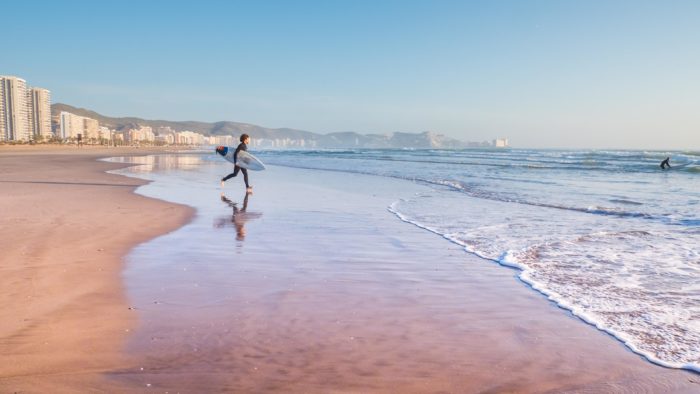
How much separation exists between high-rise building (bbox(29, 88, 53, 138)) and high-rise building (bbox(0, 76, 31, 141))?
11.7 m

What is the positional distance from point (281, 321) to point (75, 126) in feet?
678

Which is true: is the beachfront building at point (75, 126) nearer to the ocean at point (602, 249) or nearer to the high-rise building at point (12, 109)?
the high-rise building at point (12, 109)

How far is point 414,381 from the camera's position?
122 inches

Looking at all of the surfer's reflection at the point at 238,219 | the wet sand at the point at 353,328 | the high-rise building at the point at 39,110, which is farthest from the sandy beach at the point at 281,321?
the high-rise building at the point at 39,110

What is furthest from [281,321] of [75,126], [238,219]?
[75,126]

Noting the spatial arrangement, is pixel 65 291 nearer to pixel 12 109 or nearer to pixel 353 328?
pixel 353 328

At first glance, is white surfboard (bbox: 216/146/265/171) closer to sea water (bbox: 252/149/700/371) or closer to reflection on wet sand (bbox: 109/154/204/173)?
sea water (bbox: 252/149/700/371)

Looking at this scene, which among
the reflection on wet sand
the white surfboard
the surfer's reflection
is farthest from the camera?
the reflection on wet sand

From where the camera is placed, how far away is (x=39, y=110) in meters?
168

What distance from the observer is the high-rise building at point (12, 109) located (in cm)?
14662

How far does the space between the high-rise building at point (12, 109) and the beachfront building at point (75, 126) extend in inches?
801

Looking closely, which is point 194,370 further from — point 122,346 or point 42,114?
point 42,114

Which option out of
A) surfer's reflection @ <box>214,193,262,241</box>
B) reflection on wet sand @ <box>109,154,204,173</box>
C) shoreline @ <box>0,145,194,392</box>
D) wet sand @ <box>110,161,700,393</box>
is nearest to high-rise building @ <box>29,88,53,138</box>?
reflection on wet sand @ <box>109,154,204,173</box>

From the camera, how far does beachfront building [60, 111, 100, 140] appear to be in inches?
6988
